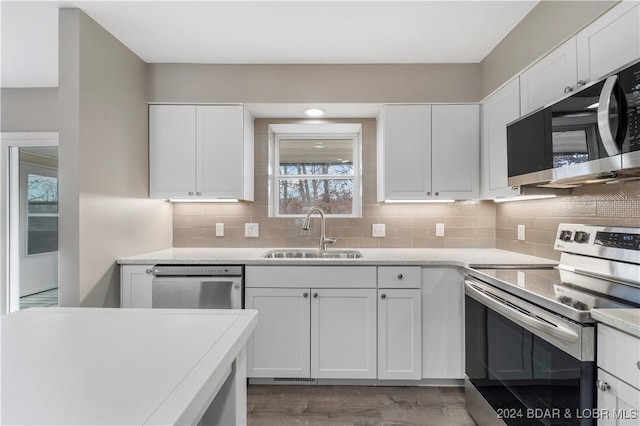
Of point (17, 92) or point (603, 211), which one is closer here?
point (603, 211)

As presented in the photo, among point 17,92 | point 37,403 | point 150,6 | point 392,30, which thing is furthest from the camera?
point 17,92

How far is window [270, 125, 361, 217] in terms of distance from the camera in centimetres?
302

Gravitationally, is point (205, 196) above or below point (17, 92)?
below

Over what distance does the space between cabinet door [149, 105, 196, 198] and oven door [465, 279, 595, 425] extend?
86.2 inches

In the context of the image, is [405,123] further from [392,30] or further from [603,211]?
[603,211]

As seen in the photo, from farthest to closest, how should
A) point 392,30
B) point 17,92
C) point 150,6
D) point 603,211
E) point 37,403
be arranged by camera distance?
point 17,92 → point 392,30 → point 150,6 → point 603,211 → point 37,403

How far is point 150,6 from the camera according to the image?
190 centimetres

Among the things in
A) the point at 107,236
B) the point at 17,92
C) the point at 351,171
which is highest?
the point at 17,92

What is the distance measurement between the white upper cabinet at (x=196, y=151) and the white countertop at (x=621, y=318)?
2.20 metres

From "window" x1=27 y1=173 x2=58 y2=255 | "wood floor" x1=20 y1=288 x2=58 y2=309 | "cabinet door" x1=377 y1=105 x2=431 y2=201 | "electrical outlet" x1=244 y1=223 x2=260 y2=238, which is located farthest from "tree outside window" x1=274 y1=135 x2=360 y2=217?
"wood floor" x1=20 y1=288 x2=58 y2=309

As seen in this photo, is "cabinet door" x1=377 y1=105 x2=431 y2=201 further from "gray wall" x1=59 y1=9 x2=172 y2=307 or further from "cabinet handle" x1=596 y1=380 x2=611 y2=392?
"gray wall" x1=59 y1=9 x2=172 y2=307

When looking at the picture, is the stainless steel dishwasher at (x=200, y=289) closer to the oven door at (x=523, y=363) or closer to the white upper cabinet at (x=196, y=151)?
the white upper cabinet at (x=196, y=151)

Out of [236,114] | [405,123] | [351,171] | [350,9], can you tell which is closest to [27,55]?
[236,114]

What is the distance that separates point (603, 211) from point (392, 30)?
1585mm
